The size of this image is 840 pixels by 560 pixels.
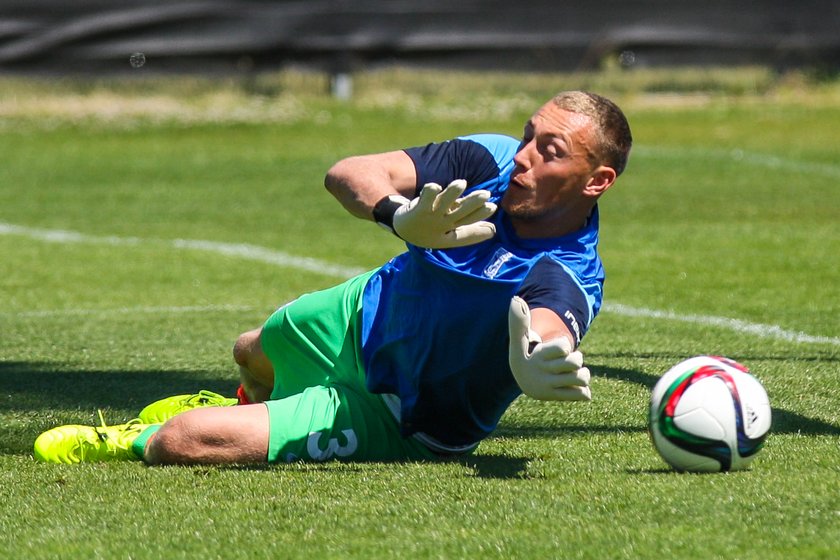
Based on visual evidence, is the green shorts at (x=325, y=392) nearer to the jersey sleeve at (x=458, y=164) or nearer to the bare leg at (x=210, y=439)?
the bare leg at (x=210, y=439)

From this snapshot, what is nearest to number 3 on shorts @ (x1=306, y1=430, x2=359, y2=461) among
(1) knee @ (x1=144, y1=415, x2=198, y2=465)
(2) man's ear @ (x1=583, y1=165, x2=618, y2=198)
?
(1) knee @ (x1=144, y1=415, x2=198, y2=465)

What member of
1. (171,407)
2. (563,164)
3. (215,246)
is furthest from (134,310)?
(563,164)

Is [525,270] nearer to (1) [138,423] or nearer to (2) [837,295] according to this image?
(1) [138,423]

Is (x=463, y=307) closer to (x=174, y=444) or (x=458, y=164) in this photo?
(x=458, y=164)

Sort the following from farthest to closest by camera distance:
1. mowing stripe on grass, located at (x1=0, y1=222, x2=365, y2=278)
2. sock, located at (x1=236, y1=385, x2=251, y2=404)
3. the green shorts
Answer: mowing stripe on grass, located at (x1=0, y1=222, x2=365, y2=278)
sock, located at (x1=236, y1=385, x2=251, y2=404)
the green shorts

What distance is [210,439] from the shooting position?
4738 millimetres

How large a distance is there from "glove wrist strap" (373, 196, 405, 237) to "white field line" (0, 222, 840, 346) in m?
3.54

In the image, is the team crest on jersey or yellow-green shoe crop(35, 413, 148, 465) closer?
the team crest on jersey

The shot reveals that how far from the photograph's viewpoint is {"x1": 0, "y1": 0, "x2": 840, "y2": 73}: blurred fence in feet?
61.2

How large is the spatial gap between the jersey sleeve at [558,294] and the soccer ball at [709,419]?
351mm

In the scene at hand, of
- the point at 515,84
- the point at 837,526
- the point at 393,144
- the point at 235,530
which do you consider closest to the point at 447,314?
the point at 235,530

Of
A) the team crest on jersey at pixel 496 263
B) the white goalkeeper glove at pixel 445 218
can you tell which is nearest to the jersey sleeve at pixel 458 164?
the team crest on jersey at pixel 496 263

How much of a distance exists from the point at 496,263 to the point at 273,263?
6.37 meters

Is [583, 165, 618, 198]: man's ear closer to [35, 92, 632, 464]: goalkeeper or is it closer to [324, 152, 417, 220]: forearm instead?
[35, 92, 632, 464]: goalkeeper
